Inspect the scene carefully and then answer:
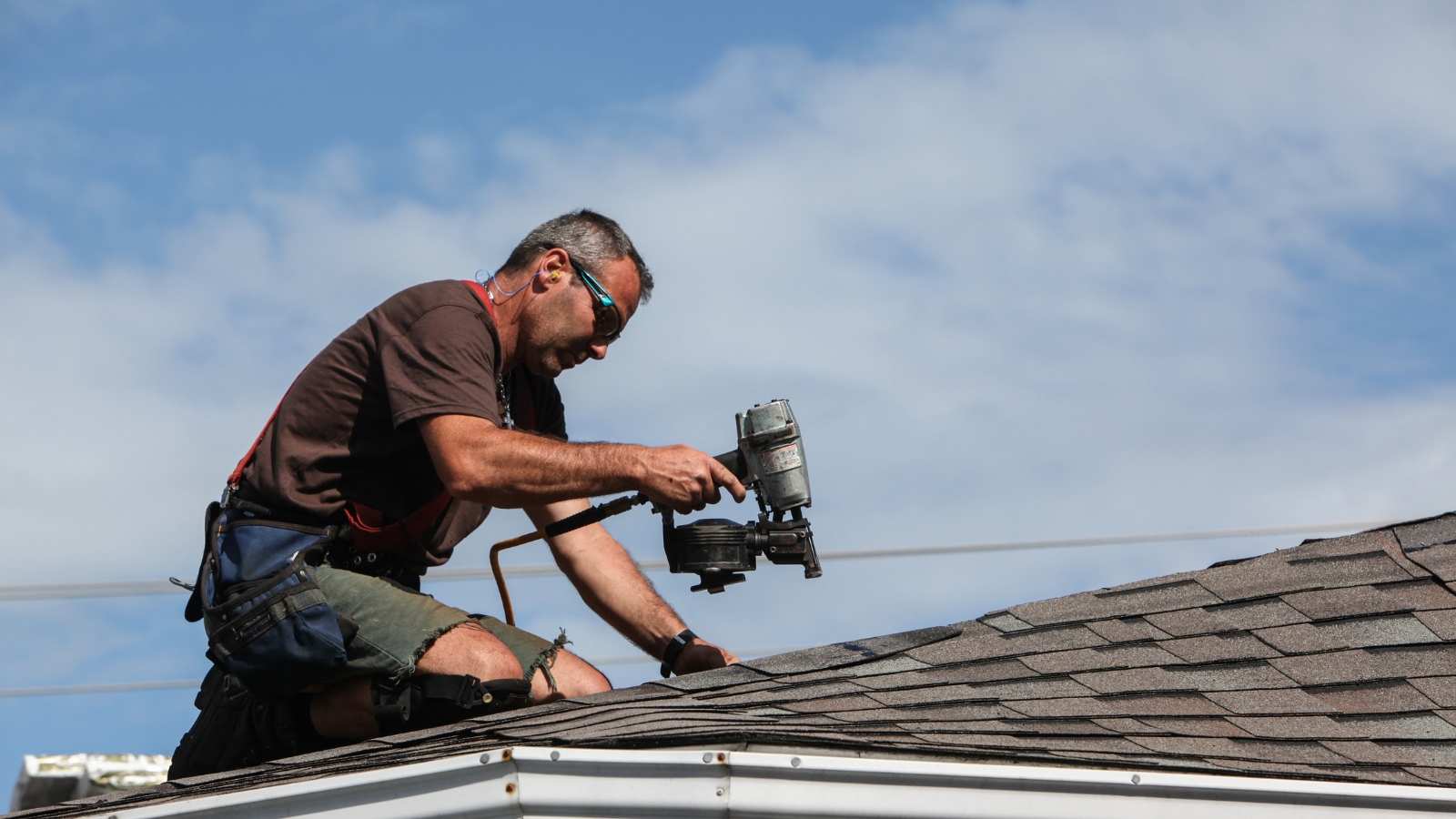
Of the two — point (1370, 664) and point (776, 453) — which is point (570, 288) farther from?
point (1370, 664)

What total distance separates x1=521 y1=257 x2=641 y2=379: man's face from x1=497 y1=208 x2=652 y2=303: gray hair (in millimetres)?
34

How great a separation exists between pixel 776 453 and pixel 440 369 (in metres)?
0.99

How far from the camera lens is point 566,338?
4133 millimetres

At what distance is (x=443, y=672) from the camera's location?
354 centimetres

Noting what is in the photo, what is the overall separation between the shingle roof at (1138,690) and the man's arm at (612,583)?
0.77 meters

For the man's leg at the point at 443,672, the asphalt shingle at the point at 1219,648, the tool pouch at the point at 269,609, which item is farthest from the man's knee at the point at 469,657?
the asphalt shingle at the point at 1219,648

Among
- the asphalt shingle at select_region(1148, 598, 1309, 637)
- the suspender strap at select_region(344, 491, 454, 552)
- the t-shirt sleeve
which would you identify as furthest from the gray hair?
the asphalt shingle at select_region(1148, 598, 1309, 637)

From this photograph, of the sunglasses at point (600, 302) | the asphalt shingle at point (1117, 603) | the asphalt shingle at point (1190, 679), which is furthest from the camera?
the sunglasses at point (600, 302)

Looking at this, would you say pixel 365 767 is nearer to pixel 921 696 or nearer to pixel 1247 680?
pixel 921 696

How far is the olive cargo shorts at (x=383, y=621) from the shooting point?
3527mm

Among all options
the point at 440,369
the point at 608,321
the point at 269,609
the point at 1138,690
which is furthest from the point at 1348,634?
the point at 269,609

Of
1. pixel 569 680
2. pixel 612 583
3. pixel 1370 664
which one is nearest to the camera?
pixel 1370 664

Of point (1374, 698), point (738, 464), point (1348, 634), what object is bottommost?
point (1374, 698)

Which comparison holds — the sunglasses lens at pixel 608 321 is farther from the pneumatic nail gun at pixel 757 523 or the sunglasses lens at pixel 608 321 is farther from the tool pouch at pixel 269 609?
the tool pouch at pixel 269 609
